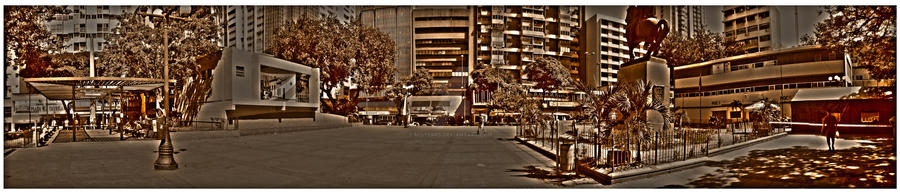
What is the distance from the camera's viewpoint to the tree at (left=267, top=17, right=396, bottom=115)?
20953 millimetres

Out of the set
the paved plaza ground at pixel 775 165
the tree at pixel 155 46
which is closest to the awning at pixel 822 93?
the paved plaza ground at pixel 775 165

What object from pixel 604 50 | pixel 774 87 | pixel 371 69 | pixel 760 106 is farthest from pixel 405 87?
pixel 774 87

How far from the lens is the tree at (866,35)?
942cm

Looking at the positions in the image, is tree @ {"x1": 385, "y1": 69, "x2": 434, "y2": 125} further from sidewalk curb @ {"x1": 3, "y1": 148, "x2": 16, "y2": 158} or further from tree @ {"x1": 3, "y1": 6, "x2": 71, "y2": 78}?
sidewalk curb @ {"x1": 3, "y1": 148, "x2": 16, "y2": 158}

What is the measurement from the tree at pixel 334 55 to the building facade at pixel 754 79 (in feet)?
34.2

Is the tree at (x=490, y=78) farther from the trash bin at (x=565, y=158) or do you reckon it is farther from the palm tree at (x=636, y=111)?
the trash bin at (x=565, y=158)

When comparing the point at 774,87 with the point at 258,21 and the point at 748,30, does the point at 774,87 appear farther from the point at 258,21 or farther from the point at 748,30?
the point at 748,30

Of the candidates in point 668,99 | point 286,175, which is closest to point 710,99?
point 668,99

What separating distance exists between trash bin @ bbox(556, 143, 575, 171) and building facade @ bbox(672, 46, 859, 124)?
6.28 meters

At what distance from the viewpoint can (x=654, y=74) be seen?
42.8 ft

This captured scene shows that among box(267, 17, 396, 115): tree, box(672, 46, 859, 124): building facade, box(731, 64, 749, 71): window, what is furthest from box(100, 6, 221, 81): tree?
box(731, 64, 749, 71): window

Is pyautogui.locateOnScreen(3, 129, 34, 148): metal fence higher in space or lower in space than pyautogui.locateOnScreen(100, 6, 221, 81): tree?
lower

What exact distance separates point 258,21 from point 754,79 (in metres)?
16.9
